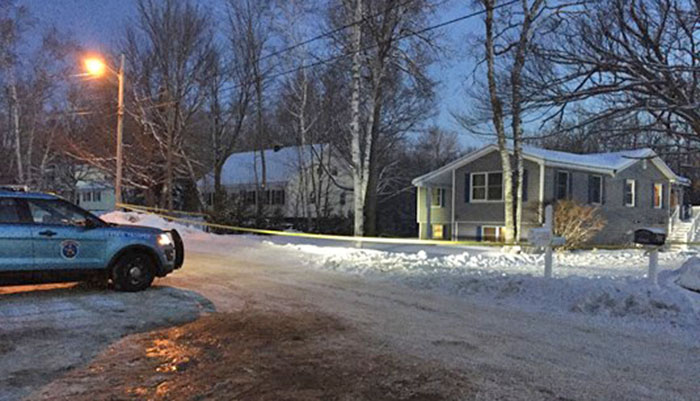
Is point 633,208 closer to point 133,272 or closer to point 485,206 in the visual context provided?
point 485,206

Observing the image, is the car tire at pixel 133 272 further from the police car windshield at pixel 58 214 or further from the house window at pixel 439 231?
the house window at pixel 439 231

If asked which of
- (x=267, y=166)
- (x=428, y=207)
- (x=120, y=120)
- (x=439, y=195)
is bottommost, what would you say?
(x=428, y=207)

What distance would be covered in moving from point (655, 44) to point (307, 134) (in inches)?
1069

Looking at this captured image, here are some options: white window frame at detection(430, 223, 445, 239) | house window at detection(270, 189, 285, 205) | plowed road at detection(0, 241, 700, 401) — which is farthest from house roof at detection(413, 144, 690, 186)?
plowed road at detection(0, 241, 700, 401)

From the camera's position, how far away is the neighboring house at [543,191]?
24719mm

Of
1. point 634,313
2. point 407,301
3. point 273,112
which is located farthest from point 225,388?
point 273,112

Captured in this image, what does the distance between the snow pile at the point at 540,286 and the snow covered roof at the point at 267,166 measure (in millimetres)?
26248

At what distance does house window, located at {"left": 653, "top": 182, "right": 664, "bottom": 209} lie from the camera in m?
30.4

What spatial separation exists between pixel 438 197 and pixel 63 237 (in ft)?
80.0

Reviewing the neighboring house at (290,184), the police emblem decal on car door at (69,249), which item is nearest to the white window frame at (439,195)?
the neighboring house at (290,184)

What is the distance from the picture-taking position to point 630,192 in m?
28.8

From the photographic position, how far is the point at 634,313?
7656mm

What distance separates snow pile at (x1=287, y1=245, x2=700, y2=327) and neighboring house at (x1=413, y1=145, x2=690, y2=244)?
10477mm

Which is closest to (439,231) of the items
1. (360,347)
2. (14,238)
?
(14,238)
